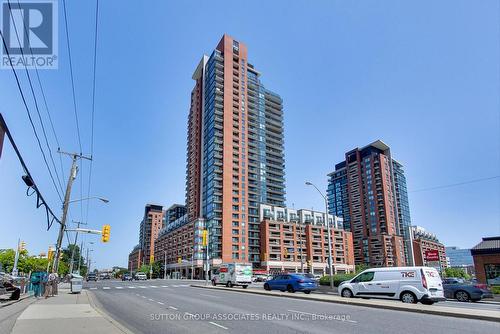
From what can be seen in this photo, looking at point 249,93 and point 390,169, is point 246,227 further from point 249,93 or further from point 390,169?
point 390,169

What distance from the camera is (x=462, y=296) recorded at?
22578mm

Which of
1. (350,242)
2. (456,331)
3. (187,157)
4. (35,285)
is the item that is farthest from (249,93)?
(456,331)

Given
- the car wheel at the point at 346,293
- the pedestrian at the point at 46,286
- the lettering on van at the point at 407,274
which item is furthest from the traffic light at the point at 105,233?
the lettering on van at the point at 407,274

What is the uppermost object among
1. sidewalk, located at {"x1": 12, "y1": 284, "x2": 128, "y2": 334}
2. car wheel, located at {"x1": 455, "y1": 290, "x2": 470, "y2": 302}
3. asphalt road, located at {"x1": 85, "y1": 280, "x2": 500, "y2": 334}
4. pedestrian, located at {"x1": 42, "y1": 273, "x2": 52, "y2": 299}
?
pedestrian, located at {"x1": 42, "y1": 273, "x2": 52, "y2": 299}

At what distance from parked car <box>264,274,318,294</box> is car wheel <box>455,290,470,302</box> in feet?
30.0

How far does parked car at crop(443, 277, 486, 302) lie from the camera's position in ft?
72.4

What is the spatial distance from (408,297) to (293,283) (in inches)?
420

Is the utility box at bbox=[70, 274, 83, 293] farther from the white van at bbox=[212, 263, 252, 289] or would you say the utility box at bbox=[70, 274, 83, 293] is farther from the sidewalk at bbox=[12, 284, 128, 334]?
the white van at bbox=[212, 263, 252, 289]

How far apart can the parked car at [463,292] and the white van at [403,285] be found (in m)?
6.23

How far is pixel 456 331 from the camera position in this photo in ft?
32.9
